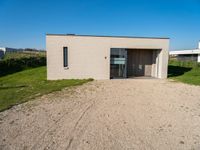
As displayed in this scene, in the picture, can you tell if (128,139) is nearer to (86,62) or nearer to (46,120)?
(46,120)

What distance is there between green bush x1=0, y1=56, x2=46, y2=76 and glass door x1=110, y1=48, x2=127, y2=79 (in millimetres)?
12538

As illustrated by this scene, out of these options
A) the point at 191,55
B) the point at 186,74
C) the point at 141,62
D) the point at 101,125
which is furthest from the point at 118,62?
the point at 191,55

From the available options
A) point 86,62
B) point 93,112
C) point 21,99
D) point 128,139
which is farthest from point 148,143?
point 86,62

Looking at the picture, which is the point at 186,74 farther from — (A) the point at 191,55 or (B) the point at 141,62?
(A) the point at 191,55

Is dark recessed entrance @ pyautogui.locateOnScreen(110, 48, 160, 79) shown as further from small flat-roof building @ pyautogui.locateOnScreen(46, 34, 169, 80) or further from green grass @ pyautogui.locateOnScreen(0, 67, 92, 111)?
green grass @ pyautogui.locateOnScreen(0, 67, 92, 111)

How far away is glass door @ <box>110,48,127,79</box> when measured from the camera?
1450 centimetres

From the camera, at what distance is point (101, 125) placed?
454 cm

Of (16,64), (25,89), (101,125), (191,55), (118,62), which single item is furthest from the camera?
(191,55)

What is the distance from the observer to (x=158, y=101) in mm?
7160

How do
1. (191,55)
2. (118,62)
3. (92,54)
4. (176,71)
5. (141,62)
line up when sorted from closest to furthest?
(92,54)
(118,62)
(141,62)
(176,71)
(191,55)

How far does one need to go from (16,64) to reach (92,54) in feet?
45.3

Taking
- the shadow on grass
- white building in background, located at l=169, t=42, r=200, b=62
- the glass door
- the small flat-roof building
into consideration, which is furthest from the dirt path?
white building in background, located at l=169, t=42, r=200, b=62

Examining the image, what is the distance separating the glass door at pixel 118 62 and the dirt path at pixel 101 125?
7835 mm

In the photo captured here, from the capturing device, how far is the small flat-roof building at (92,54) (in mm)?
13445
